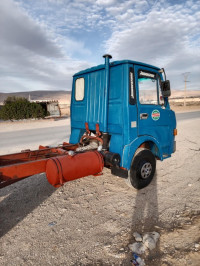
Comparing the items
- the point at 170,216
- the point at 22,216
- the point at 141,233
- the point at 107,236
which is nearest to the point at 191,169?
the point at 170,216

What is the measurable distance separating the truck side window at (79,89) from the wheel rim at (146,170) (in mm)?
2277

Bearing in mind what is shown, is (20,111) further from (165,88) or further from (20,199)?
(165,88)

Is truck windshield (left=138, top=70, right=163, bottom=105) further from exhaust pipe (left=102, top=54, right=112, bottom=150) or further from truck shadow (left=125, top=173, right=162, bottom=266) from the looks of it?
truck shadow (left=125, top=173, right=162, bottom=266)

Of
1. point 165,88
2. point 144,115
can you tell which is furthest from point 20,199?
point 165,88

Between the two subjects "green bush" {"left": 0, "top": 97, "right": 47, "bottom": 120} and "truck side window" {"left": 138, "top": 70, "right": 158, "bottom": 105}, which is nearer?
"truck side window" {"left": 138, "top": 70, "right": 158, "bottom": 105}

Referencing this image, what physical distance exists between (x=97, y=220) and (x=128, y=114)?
199 cm

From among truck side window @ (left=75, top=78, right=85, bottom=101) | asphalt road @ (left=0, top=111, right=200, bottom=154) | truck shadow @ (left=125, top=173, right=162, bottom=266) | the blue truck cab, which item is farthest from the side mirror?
asphalt road @ (left=0, top=111, right=200, bottom=154)

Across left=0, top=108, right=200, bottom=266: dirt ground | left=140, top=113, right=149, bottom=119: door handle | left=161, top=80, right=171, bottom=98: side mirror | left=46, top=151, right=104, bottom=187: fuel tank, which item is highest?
left=161, top=80, right=171, bottom=98: side mirror

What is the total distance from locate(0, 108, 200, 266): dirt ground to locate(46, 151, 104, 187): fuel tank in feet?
2.19

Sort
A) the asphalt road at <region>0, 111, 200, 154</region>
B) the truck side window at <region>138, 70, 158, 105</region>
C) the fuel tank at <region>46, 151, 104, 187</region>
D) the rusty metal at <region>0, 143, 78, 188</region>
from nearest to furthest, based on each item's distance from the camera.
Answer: the rusty metal at <region>0, 143, 78, 188</region> < the fuel tank at <region>46, 151, 104, 187</region> < the truck side window at <region>138, 70, 158, 105</region> < the asphalt road at <region>0, 111, 200, 154</region>

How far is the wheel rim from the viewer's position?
4.13 m

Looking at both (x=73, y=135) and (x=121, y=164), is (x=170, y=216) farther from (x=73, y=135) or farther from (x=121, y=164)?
(x=73, y=135)

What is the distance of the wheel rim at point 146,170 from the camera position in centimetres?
→ 413

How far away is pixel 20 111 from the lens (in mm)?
20672
